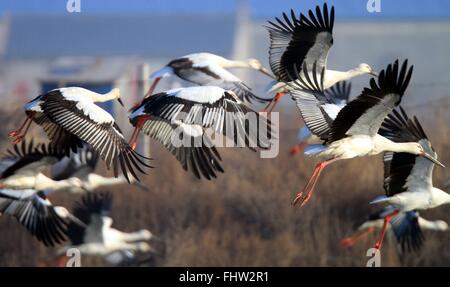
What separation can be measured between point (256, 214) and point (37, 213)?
18.8 ft

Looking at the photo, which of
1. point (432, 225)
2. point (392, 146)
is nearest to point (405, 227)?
point (432, 225)

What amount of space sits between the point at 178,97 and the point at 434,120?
8532 mm

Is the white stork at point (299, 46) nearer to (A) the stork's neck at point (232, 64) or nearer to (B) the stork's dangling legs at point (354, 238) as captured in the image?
(A) the stork's neck at point (232, 64)

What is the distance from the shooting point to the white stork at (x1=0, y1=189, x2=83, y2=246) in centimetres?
1387

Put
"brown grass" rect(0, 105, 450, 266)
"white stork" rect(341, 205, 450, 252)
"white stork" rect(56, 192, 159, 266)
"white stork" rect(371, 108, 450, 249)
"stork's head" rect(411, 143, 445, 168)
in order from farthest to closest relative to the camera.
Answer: "brown grass" rect(0, 105, 450, 266), "white stork" rect(56, 192, 159, 266), "white stork" rect(341, 205, 450, 252), "white stork" rect(371, 108, 450, 249), "stork's head" rect(411, 143, 445, 168)

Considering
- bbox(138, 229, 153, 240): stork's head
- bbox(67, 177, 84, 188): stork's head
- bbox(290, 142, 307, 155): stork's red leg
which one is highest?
bbox(290, 142, 307, 155): stork's red leg

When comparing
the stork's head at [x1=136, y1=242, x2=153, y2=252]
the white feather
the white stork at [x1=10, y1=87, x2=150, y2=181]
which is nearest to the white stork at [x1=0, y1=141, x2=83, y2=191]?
the white stork at [x1=10, y1=87, x2=150, y2=181]

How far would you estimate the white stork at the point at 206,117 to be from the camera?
10.6 metres

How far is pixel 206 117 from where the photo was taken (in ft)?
34.9

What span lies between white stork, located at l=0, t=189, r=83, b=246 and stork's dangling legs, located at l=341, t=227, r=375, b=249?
458cm

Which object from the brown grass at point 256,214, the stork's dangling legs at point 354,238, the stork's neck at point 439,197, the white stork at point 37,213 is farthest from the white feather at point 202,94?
the brown grass at point 256,214

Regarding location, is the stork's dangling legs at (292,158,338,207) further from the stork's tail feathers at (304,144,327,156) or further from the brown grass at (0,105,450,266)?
the brown grass at (0,105,450,266)

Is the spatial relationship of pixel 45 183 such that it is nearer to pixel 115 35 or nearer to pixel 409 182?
pixel 409 182
